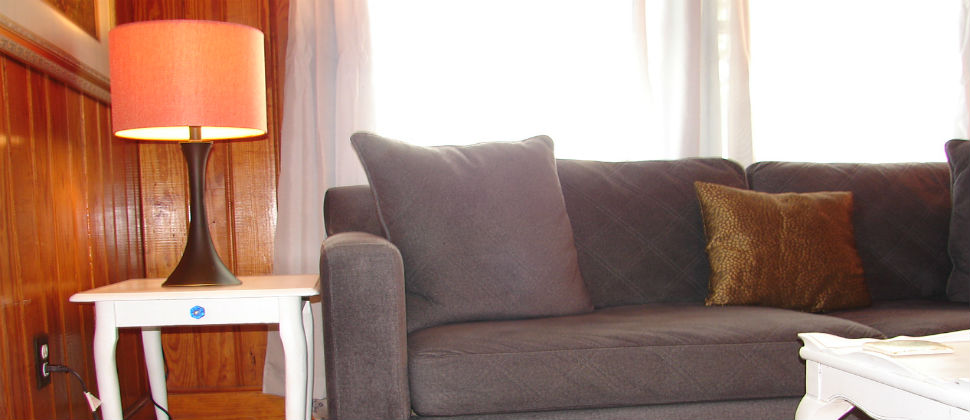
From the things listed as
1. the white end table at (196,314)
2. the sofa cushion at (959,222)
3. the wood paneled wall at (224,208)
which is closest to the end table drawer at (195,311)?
the white end table at (196,314)

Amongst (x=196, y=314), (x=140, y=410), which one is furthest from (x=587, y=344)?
(x=140, y=410)

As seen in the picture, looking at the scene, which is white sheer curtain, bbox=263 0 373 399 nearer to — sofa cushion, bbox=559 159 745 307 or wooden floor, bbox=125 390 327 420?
wooden floor, bbox=125 390 327 420

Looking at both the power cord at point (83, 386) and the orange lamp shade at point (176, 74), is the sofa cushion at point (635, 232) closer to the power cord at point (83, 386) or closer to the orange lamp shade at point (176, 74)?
the orange lamp shade at point (176, 74)

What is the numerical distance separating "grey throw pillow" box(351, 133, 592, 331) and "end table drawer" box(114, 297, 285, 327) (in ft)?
1.10

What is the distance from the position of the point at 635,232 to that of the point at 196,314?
3.79 feet

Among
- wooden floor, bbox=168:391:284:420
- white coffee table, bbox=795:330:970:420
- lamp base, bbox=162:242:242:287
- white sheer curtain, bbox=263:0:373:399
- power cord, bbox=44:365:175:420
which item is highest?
Result: white sheer curtain, bbox=263:0:373:399

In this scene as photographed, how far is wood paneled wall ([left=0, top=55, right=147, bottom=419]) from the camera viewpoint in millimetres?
1504

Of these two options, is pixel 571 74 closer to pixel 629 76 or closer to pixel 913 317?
pixel 629 76

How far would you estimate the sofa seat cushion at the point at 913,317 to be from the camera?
162 centimetres

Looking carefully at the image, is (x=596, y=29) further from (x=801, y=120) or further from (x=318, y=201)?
(x=318, y=201)

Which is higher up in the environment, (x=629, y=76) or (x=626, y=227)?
(x=629, y=76)

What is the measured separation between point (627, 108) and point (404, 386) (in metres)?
1.49

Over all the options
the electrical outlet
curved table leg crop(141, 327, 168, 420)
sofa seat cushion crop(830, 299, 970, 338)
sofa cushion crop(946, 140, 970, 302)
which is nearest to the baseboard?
curved table leg crop(141, 327, 168, 420)

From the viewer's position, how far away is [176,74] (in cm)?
165
